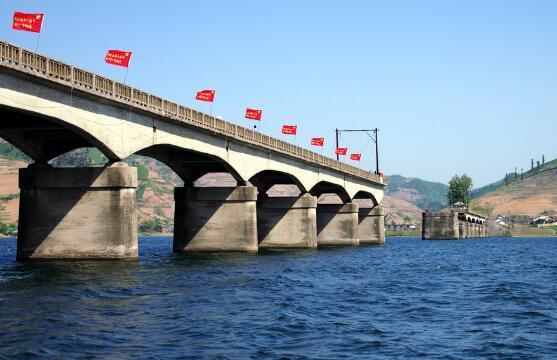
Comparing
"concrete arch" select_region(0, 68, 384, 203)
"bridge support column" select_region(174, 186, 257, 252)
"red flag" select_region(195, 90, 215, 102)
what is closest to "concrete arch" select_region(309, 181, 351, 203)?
"concrete arch" select_region(0, 68, 384, 203)

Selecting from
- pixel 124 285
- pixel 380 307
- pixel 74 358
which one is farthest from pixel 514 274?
pixel 74 358

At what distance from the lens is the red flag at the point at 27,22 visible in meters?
39.7

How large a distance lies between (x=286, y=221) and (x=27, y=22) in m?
49.3

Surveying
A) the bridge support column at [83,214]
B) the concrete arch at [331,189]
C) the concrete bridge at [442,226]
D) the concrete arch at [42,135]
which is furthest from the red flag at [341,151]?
the bridge support column at [83,214]

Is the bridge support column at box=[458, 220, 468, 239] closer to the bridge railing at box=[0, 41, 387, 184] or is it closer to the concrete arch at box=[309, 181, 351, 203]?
the concrete arch at box=[309, 181, 351, 203]

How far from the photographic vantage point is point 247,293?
3578cm

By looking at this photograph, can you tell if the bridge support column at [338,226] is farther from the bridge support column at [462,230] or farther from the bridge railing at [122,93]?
the bridge support column at [462,230]

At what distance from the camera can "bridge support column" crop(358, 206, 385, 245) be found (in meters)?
120

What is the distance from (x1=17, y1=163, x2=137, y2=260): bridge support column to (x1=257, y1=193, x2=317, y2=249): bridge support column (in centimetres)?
3750

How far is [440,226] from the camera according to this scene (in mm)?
159250

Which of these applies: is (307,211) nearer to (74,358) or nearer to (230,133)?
(230,133)

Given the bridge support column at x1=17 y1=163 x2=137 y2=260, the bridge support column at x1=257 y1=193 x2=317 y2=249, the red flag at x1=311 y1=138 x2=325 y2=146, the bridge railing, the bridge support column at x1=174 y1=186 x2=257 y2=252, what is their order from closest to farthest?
the bridge railing → the bridge support column at x1=17 y1=163 x2=137 y2=260 → the bridge support column at x1=174 y1=186 x2=257 y2=252 → the bridge support column at x1=257 y1=193 x2=317 y2=249 → the red flag at x1=311 y1=138 x2=325 y2=146

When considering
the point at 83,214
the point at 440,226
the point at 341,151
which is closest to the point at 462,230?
the point at 440,226

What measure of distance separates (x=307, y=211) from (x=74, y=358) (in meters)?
65.6
